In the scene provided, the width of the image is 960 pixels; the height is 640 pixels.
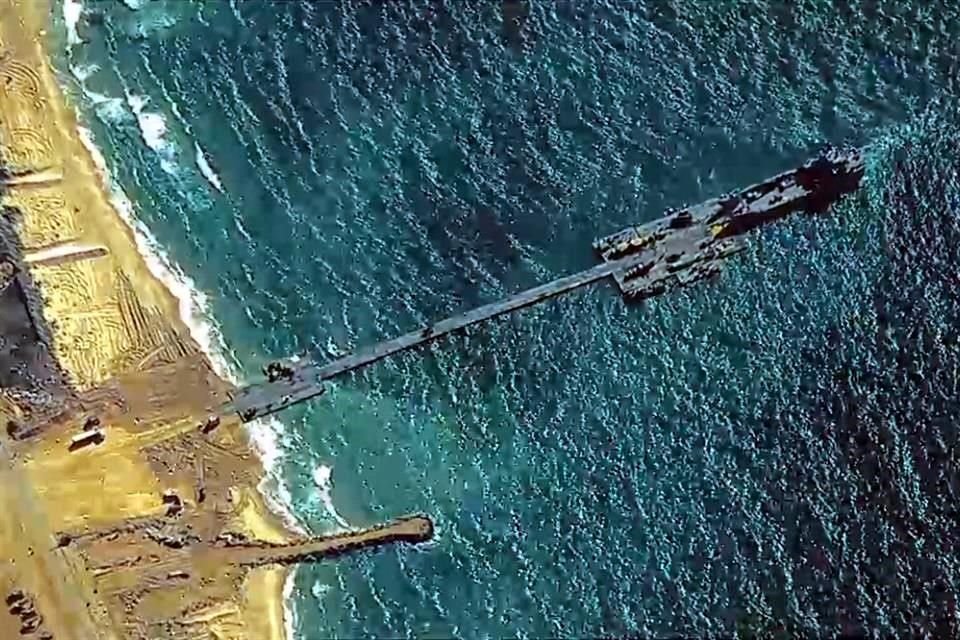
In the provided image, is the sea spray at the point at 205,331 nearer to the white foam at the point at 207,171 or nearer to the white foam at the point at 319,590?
the white foam at the point at 319,590

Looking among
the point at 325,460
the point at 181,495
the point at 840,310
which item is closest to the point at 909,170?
the point at 840,310

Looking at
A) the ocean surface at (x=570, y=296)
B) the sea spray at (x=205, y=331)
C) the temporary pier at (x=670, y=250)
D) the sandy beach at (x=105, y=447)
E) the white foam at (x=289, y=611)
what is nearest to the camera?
the sandy beach at (x=105, y=447)

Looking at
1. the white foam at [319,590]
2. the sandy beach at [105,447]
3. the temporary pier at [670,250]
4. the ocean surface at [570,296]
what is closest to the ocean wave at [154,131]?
the ocean surface at [570,296]

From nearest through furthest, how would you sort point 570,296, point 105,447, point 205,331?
point 105,447 < point 205,331 < point 570,296

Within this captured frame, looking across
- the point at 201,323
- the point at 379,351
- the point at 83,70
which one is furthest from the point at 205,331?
the point at 83,70

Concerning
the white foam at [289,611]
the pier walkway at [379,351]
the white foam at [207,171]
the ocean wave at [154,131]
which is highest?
the ocean wave at [154,131]

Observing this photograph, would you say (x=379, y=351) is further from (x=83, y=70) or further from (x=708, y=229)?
(x=83, y=70)
